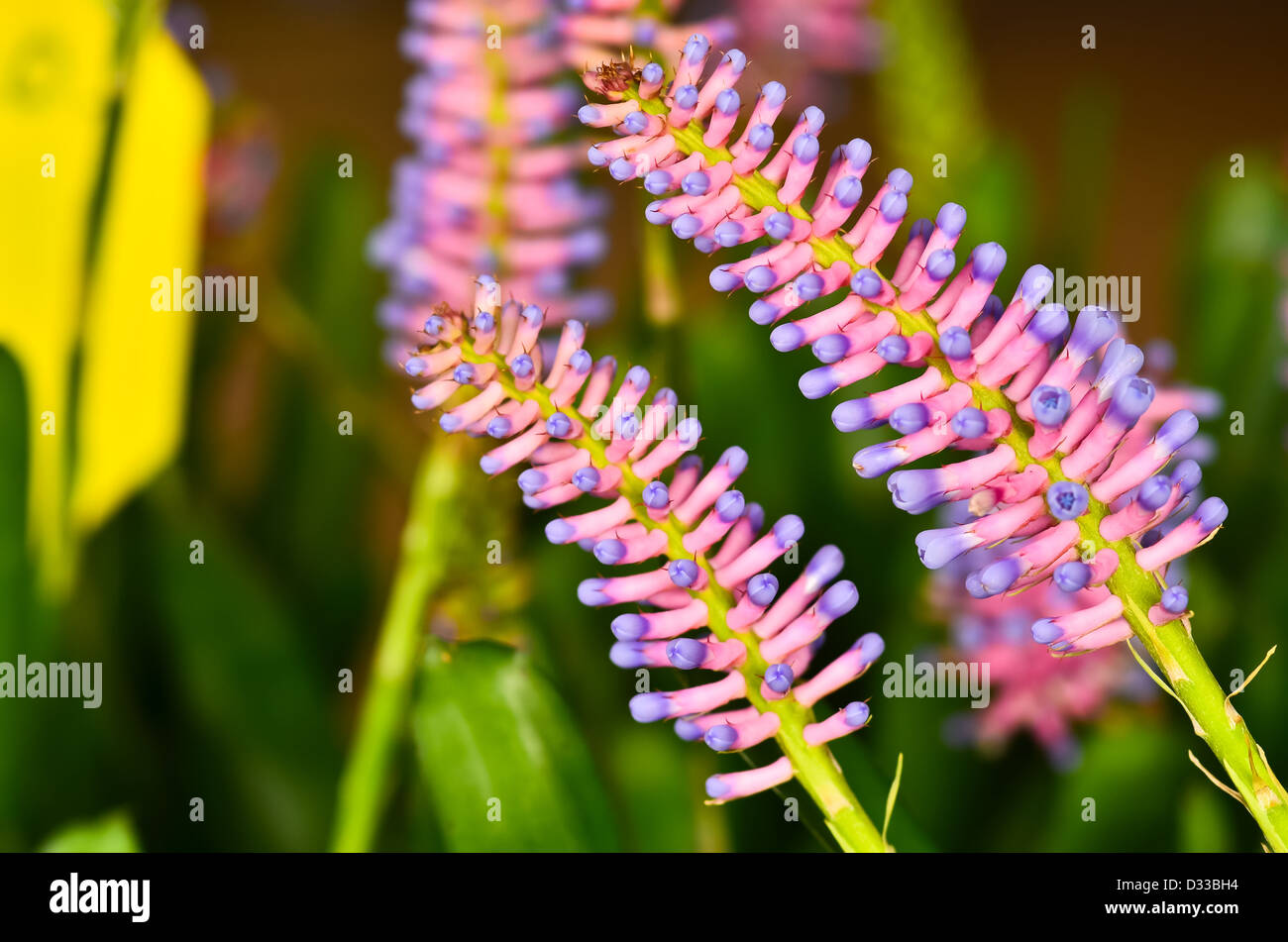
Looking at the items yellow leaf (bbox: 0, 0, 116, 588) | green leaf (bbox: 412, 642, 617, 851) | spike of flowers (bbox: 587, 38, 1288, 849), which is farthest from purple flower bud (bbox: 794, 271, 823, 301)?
yellow leaf (bbox: 0, 0, 116, 588)

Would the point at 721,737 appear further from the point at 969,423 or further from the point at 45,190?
the point at 45,190

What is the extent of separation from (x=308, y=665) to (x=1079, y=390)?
38 cm

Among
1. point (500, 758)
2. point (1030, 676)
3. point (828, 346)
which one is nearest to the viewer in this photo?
point (828, 346)

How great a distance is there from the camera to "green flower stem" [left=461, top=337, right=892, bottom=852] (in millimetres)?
192

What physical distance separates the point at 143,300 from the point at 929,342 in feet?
1.37

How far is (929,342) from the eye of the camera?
0.60 feet

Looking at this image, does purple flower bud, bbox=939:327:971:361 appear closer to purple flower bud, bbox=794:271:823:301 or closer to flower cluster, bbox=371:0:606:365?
purple flower bud, bbox=794:271:823:301

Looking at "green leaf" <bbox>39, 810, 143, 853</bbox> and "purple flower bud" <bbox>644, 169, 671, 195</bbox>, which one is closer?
"purple flower bud" <bbox>644, 169, 671, 195</bbox>

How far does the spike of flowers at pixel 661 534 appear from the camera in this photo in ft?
0.63

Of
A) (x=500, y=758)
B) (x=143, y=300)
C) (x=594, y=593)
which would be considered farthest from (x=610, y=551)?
(x=143, y=300)

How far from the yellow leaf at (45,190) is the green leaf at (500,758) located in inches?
9.4

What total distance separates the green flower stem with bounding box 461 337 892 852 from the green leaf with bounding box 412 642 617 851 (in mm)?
105
